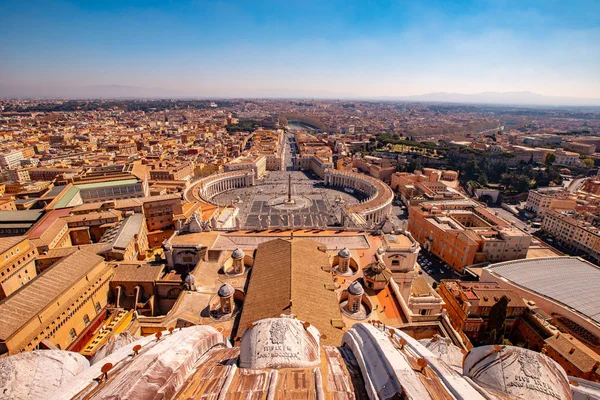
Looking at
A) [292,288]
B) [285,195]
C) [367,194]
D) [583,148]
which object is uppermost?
[292,288]

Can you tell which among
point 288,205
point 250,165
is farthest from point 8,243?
point 250,165

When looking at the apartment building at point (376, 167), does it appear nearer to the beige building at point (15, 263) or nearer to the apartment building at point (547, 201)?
the apartment building at point (547, 201)

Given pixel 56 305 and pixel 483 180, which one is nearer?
pixel 56 305

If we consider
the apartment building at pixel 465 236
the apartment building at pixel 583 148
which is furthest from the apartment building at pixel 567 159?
the apartment building at pixel 465 236

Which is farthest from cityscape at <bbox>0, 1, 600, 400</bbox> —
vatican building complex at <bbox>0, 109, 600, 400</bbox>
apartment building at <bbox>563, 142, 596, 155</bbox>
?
apartment building at <bbox>563, 142, 596, 155</bbox>

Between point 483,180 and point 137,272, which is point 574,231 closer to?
point 483,180

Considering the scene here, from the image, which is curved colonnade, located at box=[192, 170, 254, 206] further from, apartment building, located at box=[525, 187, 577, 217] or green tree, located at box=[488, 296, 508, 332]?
apartment building, located at box=[525, 187, 577, 217]
